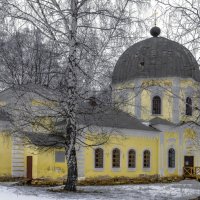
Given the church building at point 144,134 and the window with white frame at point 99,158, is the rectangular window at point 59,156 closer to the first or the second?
the church building at point 144,134

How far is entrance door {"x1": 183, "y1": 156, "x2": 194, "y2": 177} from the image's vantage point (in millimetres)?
29659

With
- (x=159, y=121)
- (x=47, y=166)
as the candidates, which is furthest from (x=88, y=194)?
(x=159, y=121)

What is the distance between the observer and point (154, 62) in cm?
3106

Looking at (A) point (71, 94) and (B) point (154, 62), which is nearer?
(A) point (71, 94)

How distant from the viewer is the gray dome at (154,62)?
1210 inches

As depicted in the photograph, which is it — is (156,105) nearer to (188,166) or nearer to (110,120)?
(188,166)

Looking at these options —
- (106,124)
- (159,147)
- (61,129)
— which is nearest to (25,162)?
(106,124)

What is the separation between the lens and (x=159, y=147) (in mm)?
29156

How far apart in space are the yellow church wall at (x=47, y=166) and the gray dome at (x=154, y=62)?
32.0 ft

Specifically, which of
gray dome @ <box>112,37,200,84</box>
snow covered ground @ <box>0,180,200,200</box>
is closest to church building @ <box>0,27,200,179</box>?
gray dome @ <box>112,37,200,84</box>

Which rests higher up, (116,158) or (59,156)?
(59,156)

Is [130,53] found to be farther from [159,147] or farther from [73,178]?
[73,178]

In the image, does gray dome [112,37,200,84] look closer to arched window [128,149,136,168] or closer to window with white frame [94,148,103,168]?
arched window [128,149,136,168]

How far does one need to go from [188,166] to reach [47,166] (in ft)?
37.5
